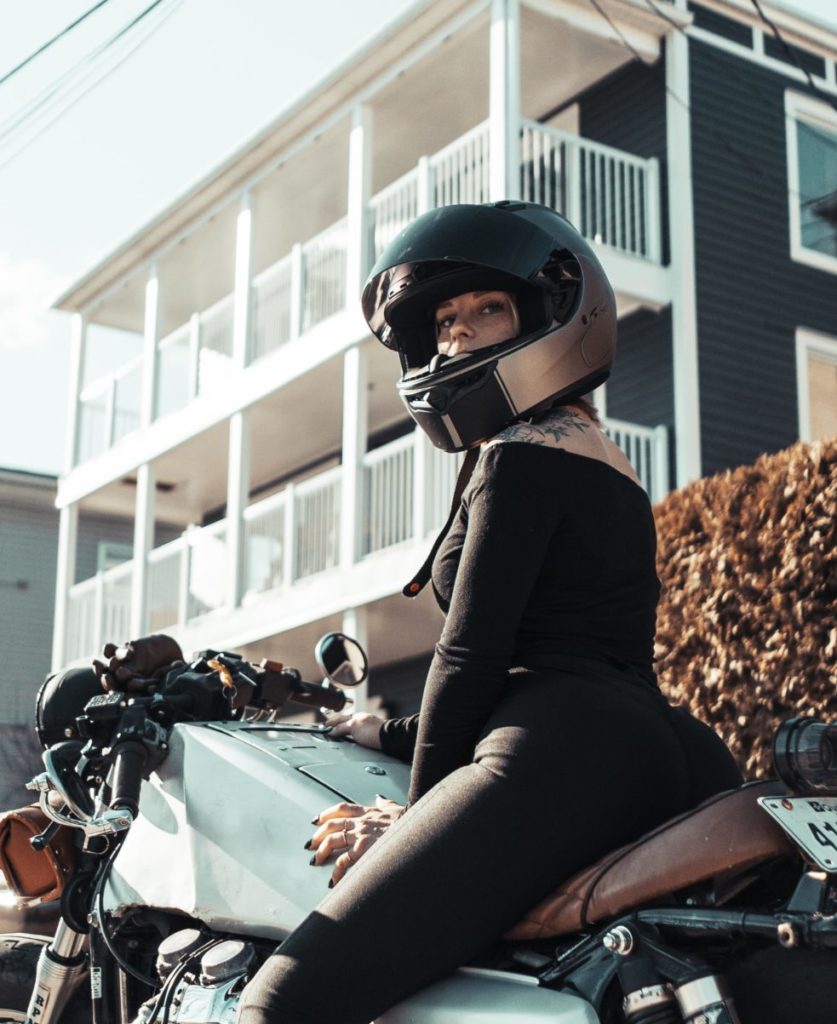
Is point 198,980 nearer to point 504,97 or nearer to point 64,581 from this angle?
point 504,97

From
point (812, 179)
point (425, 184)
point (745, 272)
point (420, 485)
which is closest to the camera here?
point (420, 485)

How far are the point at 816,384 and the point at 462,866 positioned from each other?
15.9m

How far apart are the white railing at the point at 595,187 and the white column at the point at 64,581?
389 inches

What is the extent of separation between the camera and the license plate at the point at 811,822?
2.24m

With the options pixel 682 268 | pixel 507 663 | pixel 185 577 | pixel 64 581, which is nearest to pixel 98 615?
pixel 64 581

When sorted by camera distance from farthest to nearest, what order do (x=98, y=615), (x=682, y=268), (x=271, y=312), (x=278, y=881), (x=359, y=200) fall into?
(x=98, y=615), (x=271, y=312), (x=359, y=200), (x=682, y=268), (x=278, y=881)

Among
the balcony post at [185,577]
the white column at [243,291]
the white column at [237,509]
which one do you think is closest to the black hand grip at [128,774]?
the white column at [237,509]

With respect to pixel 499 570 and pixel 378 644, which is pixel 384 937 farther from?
pixel 378 644

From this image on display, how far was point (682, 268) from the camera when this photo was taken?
52.6 feet

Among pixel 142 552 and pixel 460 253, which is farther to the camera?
pixel 142 552

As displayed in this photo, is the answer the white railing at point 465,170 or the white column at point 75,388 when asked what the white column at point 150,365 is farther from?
the white railing at point 465,170

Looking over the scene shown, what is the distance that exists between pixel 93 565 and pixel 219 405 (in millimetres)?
10385

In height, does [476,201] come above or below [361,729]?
above

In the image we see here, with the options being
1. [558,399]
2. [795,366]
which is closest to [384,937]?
[558,399]
